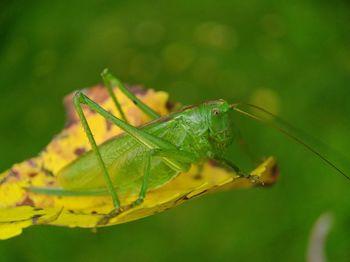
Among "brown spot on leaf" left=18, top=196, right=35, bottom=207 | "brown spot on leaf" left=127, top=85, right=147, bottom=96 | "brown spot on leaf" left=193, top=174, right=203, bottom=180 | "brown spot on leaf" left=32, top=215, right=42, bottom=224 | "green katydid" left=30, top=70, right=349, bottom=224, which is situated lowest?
"brown spot on leaf" left=32, top=215, right=42, bottom=224

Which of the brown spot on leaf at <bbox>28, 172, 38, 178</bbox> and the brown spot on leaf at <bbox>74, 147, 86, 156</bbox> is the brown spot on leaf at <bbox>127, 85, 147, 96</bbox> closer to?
the brown spot on leaf at <bbox>74, 147, 86, 156</bbox>

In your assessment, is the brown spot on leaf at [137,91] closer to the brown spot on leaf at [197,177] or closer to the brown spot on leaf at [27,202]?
the brown spot on leaf at [197,177]

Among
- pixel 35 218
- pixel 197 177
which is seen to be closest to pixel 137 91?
pixel 197 177

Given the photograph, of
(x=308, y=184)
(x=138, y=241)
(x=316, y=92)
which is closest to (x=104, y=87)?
(x=138, y=241)

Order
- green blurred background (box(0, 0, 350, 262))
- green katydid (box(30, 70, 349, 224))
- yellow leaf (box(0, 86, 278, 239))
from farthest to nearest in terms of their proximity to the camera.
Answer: green blurred background (box(0, 0, 350, 262)) → green katydid (box(30, 70, 349, 224)) → yellow leaf (box(0, 86, 278, 239))

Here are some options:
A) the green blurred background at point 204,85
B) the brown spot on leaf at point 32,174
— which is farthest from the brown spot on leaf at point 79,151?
the green blurred background at point 204,85

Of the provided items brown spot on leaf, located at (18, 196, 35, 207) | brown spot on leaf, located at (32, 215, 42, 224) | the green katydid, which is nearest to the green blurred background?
the green katydid
